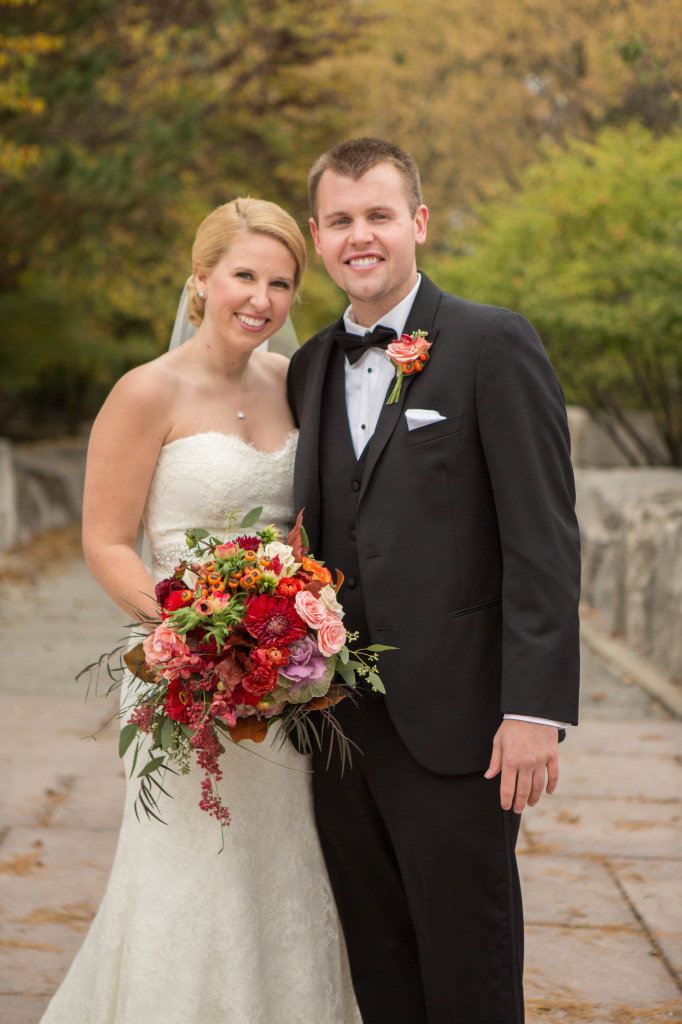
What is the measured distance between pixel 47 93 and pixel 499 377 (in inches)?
374

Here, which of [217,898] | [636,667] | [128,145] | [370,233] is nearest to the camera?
[370,233]

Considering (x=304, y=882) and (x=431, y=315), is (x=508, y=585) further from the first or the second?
(x=304, y=882)

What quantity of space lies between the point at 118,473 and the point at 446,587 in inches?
41.6

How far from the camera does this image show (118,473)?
10.4 feet

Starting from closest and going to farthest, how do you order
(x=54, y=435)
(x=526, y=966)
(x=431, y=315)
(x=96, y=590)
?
(x=431, y=315)
(x=526, y=966)
(x=96, y=590)
(x=54, y=435)

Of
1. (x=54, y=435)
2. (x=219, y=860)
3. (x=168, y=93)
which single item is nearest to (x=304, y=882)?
(x=219, y=860)

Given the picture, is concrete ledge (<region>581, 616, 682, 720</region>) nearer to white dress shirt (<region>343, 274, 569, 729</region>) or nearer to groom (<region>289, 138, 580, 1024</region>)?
groom (<region>289, 138, 580, 1024</region>)

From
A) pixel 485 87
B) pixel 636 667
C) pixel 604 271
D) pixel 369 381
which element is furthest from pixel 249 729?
pixel 485 87

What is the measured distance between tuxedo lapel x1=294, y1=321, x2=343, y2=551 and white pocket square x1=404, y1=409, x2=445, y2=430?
0.32m

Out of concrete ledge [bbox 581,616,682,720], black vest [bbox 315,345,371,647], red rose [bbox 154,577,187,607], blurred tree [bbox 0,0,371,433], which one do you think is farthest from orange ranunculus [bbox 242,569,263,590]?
blurred tree [bbox 0,0,371,433]

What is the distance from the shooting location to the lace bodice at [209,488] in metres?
3.23

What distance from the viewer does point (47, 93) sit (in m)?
10.7

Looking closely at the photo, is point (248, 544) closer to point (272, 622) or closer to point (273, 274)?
point (272, 622)

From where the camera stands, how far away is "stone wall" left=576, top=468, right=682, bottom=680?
7.55 meters
